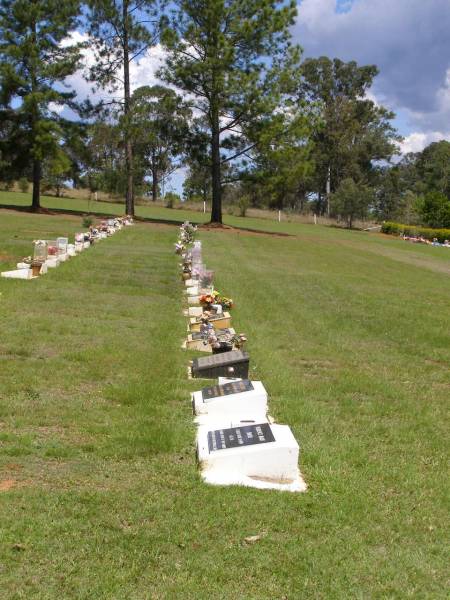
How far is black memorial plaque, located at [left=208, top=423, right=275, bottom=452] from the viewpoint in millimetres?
4559

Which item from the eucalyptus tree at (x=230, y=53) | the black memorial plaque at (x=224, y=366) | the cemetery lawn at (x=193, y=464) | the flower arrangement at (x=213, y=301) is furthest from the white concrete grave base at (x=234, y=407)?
the eucalyptus tree at (x=230, y=53)

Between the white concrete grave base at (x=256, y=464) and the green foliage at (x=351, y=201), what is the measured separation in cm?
5018

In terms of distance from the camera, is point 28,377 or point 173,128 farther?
point 173,128

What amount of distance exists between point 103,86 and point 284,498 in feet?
110

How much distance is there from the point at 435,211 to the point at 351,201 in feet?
26.0

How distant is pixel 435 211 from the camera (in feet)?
182

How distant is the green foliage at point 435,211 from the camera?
53781 millimetres

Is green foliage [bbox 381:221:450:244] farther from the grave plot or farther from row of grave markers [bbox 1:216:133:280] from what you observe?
the grave plot

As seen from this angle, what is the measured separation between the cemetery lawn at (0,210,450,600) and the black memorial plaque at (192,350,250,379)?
0.26 metres

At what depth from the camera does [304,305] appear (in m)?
12.7

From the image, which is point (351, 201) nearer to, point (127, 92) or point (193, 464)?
point (127, 92)

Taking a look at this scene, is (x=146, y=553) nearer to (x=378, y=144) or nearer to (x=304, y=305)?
(x=304, y=305)

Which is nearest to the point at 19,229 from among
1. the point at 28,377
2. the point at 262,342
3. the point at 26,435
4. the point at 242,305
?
the point at 242,305

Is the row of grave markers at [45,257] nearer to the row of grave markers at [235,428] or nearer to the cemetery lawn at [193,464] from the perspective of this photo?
the cemetery lawn at [193,464]
